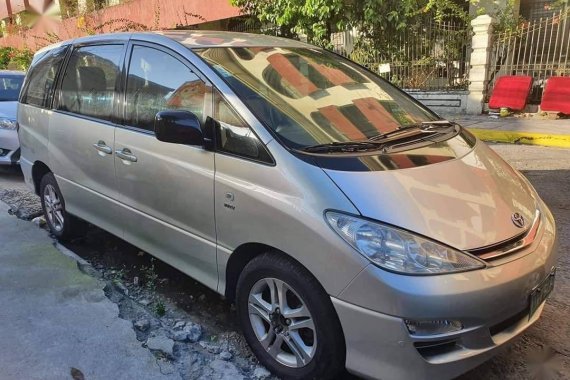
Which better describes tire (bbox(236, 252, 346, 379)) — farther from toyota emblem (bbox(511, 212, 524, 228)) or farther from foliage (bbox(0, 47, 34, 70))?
foliage (bbox(0, 47, 34, 70))

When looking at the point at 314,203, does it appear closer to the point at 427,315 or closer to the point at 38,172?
the point at 427,315

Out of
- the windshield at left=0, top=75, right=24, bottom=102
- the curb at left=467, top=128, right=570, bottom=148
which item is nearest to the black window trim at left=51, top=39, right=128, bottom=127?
the windshield at left=0, top=75, right=24, bottom=102

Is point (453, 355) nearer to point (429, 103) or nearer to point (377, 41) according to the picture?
point (429, 103)

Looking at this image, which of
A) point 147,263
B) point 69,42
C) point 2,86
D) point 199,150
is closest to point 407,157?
point 199,150

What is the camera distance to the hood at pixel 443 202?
7.29 feet

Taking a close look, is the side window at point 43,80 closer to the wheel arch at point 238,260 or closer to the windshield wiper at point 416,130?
the wheel arch at point 238,260

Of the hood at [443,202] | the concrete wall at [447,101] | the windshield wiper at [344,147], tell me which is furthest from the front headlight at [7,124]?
the concrete wall at [447,101]

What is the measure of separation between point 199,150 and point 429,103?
9.35 metres

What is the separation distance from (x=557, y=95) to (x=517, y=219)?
8403 millimetres

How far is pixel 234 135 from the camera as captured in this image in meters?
2.78

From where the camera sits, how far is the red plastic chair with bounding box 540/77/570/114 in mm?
9469

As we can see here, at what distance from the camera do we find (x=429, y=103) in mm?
11328

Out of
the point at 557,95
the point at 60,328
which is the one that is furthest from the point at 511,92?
the point at 60,328

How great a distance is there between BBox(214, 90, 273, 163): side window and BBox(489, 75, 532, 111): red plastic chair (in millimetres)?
8634
